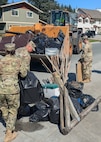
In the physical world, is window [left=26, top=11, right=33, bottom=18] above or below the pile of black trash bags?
above

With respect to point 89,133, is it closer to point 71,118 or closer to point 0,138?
point 71,118

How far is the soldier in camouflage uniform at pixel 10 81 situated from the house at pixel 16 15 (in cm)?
3422

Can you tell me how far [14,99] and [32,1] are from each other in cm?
6650

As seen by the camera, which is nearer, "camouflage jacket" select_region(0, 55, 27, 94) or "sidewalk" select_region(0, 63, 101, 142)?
"camouflage jacket" select_region(0, 55, 27, 94)

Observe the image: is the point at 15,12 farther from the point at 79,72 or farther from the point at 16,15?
the point at 79,72

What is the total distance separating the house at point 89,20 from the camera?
71375mm

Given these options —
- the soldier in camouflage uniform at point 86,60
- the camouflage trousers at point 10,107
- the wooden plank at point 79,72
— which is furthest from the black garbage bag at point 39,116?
the soldier in camouflage uniform at point 86,60

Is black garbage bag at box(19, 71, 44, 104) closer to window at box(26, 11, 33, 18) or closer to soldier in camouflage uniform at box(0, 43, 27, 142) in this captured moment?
soldier in camouflage uniform at box(0, 43, 27, 142)

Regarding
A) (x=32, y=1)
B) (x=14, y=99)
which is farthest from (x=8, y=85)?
(x=32, y=1)

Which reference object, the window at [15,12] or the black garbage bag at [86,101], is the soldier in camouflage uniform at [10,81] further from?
the window at [15,12]

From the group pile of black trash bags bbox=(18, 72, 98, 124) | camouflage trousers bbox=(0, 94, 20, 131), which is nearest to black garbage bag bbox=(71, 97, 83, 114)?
pile of black trash bags bbox=(18, 72, 98, 124)

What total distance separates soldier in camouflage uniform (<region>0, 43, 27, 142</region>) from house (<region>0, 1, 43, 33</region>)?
34.2m

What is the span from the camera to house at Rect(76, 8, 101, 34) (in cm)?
7138

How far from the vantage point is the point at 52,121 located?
532cm
